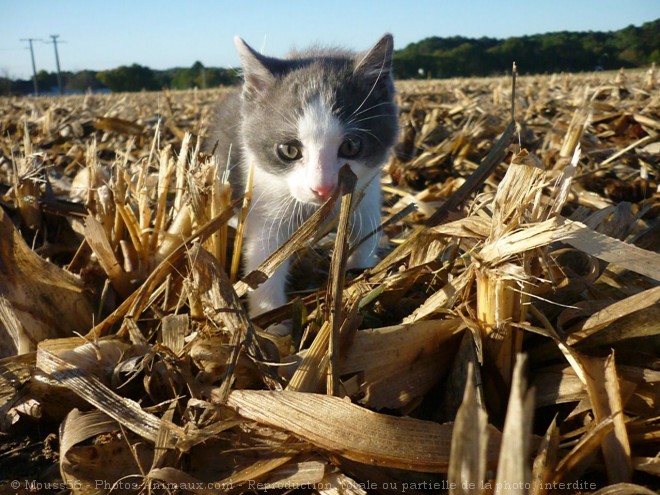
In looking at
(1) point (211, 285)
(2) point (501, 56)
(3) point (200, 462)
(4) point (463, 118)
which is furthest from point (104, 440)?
(2) point (501, 56)

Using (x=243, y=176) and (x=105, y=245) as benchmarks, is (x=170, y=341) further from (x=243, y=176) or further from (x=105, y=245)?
(x=243, y=176)

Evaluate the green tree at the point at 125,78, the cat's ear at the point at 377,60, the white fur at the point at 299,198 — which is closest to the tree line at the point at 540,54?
the green tree at the point at 125,78

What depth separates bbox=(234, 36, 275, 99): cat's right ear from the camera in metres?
2.52

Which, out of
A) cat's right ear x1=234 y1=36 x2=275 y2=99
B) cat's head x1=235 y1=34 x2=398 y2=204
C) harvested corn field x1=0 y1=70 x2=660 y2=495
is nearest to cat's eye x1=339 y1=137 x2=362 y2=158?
cat's head x1=235 y1=34 x2=398 y2=204

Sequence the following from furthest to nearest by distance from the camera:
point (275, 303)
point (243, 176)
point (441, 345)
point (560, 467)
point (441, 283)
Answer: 1. point (243, 176)
2. point (275, 303)
3. point (441, 283)
4. point (441, 345)
5. point (560, 467)

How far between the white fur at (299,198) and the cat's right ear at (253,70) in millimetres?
350

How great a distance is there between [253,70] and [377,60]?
589 millimetres

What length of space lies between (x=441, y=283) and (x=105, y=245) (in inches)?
43.1

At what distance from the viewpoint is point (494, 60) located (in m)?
47.1

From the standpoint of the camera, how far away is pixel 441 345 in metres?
1.34

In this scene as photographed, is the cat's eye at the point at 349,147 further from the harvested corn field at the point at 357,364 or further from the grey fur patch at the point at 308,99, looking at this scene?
the harvested corn field at the point at 357,364

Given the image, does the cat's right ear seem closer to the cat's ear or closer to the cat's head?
the cat's head

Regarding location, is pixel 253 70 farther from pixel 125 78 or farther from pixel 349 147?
pixel 125 78

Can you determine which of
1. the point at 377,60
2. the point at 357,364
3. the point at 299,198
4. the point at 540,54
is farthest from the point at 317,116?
the point at 540,54
